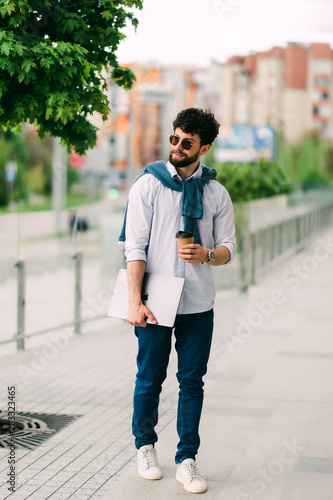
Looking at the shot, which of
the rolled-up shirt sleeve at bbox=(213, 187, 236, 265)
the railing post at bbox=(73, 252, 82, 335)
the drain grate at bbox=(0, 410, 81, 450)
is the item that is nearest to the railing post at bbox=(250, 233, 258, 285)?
the railing post at bbox=(73, 252, 82, 335)

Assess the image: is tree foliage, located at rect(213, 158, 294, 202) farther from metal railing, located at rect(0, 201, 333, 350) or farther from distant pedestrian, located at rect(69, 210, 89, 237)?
distant pedestrian, located at rect(69, 210, 89, 237)

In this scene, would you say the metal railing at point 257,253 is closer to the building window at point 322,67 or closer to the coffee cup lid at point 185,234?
the coffee cup lid at point 185,234

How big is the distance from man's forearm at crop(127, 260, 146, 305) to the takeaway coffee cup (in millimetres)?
217

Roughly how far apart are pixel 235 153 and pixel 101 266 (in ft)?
81.1

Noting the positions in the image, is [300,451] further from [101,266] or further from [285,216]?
[285,216]

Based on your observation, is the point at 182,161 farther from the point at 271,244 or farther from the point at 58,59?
Answer: the point at 271,244

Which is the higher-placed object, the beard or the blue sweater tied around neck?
the beard

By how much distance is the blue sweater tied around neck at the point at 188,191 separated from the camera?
3764 millimetres

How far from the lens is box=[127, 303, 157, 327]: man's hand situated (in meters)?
3.74

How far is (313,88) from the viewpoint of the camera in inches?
3433

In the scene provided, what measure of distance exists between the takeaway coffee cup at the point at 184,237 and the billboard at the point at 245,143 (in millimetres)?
27081

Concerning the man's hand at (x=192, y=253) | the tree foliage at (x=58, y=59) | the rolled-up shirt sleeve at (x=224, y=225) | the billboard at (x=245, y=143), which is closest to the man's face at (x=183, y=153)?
the rolled-up shirt sleeve at (x=224, y=225)

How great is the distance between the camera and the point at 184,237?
145 inches

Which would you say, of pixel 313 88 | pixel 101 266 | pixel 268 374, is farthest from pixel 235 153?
pixel 313 88
